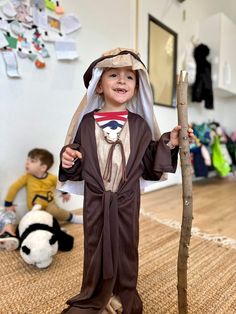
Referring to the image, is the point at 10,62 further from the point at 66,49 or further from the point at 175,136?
the point at 175,136

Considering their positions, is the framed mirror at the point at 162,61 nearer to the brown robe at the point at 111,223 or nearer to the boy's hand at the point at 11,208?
the boy's hand at the point at 11,208

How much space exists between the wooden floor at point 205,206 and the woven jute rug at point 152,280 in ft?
0.77

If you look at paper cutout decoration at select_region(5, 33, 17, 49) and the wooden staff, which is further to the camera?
paper cutout decoration at select_region(5, 33, 17, 49)

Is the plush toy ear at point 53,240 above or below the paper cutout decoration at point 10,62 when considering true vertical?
below

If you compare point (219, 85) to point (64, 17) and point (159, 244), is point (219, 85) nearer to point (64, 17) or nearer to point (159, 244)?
point (64, 17)

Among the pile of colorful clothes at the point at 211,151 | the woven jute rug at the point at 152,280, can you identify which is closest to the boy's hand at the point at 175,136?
the woven jute rug at the point at 152,280

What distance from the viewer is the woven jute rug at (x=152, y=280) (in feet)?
2.41

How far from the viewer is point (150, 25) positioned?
2.04 m

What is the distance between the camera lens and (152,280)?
867 mm

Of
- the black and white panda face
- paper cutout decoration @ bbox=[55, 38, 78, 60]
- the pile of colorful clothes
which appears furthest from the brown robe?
the pile of colorful clothes

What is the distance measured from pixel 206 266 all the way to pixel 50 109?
1.03 metres

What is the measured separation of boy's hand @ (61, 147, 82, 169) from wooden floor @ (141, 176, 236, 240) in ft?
2.95

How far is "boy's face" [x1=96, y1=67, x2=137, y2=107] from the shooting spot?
26.2 inches

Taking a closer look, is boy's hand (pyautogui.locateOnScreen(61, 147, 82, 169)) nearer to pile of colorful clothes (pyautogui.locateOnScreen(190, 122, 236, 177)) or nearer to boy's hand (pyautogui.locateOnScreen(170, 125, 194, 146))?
boy's hand (pyautogui.locateOnScreen(170, 125, 194, 146))
